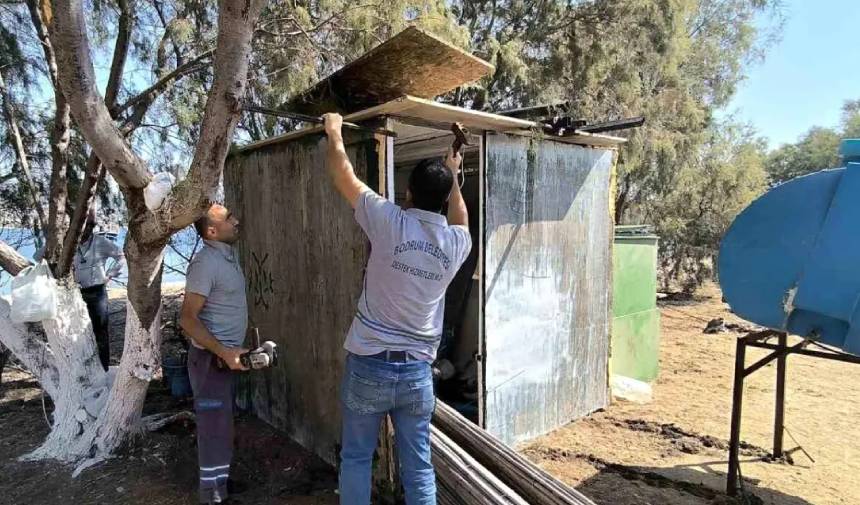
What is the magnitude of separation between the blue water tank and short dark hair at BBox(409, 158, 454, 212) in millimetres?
2206

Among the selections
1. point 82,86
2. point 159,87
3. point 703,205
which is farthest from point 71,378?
point 703,205

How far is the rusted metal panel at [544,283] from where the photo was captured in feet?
13.3

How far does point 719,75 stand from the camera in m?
13.0

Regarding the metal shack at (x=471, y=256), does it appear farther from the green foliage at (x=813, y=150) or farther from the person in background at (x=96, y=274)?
the green foliage at (x=813, y=150)

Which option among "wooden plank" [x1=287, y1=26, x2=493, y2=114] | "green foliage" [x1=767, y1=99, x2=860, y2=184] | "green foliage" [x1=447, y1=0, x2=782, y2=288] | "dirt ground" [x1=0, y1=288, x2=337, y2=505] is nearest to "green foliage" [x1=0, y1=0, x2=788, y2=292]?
"green foliage" [x1=447, y1=0, x2=782, y2=288]

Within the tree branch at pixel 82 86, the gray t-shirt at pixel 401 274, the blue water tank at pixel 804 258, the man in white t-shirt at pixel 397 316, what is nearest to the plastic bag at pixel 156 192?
the tree branch at pixel 82 86

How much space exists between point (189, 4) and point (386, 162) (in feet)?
12.1

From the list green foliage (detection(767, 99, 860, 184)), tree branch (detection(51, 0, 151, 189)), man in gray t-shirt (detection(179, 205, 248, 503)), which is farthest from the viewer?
green foliage (detection(767, 99, 860, 184))

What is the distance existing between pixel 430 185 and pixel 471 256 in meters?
3.12

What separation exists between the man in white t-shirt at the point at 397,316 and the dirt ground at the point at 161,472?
3.97 feet

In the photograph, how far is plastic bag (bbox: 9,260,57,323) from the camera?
3.77m

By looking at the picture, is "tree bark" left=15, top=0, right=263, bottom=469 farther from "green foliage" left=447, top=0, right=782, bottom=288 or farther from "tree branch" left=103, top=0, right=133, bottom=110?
Answer: "green foliage" left=447, top=0, right=782, bottom=288

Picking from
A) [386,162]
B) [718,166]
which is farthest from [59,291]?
[718,166]

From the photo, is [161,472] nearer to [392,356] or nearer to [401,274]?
[392,356]
